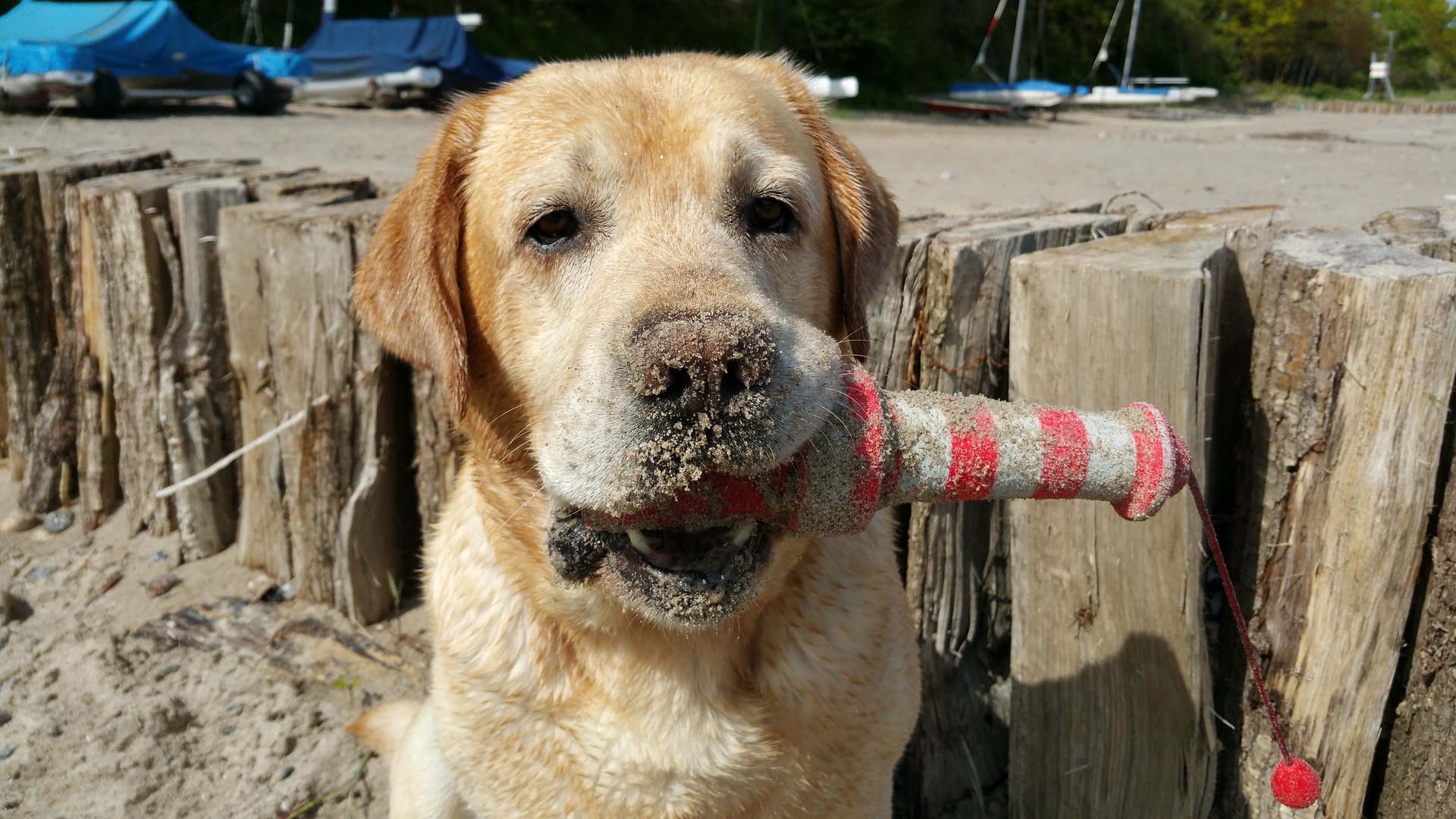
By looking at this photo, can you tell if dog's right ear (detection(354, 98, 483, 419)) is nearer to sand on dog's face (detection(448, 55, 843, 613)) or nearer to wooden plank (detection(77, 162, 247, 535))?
sand on dog's face (detection(448, 55, 843, 613))

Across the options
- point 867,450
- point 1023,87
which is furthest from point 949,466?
point 1023,87

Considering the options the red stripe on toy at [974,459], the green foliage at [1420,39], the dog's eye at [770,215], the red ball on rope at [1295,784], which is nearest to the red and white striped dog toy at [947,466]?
the red stripe on toy at [974,459]

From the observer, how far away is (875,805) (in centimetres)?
253

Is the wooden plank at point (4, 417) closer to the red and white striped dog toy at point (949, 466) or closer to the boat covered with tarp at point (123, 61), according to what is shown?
the red and white striped dog toy at point (949, 466)

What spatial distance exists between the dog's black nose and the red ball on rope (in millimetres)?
1765

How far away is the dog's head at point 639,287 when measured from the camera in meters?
1.67

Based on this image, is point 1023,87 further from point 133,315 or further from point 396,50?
point 133,315

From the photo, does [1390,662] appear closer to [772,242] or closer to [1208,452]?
[1208,452]

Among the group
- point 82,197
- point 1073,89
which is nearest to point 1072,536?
point 82,197

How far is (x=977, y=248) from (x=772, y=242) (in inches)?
33.8

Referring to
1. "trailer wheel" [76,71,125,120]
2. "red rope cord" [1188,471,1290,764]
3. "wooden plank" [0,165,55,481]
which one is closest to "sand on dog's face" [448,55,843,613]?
"red rope cord" [1188,471,1290,764]

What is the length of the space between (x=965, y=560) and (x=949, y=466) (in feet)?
4.93

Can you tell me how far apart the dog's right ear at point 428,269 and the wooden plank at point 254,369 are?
147cm

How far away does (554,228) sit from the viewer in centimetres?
236
